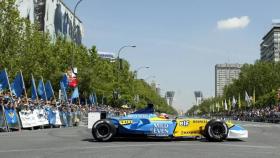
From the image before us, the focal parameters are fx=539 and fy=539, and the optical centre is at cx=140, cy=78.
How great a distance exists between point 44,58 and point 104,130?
1267 inches

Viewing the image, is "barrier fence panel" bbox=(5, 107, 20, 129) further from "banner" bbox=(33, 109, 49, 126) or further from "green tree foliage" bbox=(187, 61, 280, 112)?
"green tree foliage" bbox=(187, 61, 280, 112)

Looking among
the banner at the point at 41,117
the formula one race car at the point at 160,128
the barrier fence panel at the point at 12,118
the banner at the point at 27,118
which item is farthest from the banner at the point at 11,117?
the formula one race car at the point at 160,128

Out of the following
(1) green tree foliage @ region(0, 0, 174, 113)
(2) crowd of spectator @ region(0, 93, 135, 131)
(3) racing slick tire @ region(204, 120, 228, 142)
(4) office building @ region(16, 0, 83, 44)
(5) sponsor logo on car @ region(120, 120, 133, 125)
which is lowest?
(3) racing slick tire @ region(204, 120, 228, 142)

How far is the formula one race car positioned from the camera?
57.6ft

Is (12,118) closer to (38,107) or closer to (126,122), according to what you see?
(38,107)

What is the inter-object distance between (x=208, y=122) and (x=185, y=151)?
3.77 meters

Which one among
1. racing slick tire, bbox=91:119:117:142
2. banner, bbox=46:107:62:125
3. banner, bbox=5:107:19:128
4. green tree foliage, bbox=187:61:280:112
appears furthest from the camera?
green tree foliage, bbox=187:61:280:112

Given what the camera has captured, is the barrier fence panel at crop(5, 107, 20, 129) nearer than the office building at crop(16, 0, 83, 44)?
Yes

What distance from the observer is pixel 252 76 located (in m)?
117

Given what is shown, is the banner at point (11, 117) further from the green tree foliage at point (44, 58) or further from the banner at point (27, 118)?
the green tree foliage at point (44, 58)

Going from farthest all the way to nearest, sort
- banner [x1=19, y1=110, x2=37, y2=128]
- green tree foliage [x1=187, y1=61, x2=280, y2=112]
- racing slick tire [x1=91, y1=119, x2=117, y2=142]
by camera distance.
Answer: green tree foliage [x1=187, y1=61, x2=280, y2=112], banner [x1=19, y1=110, x2=37, y2=128], racing slick tire [x1=91, y1=119, x2=117, y2=142]

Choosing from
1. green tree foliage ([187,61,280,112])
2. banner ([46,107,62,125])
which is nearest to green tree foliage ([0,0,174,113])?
banner ([46,107,62,125])

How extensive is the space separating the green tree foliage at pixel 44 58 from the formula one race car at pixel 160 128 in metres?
21.5

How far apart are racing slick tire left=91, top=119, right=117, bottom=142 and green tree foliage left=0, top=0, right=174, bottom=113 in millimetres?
21299
